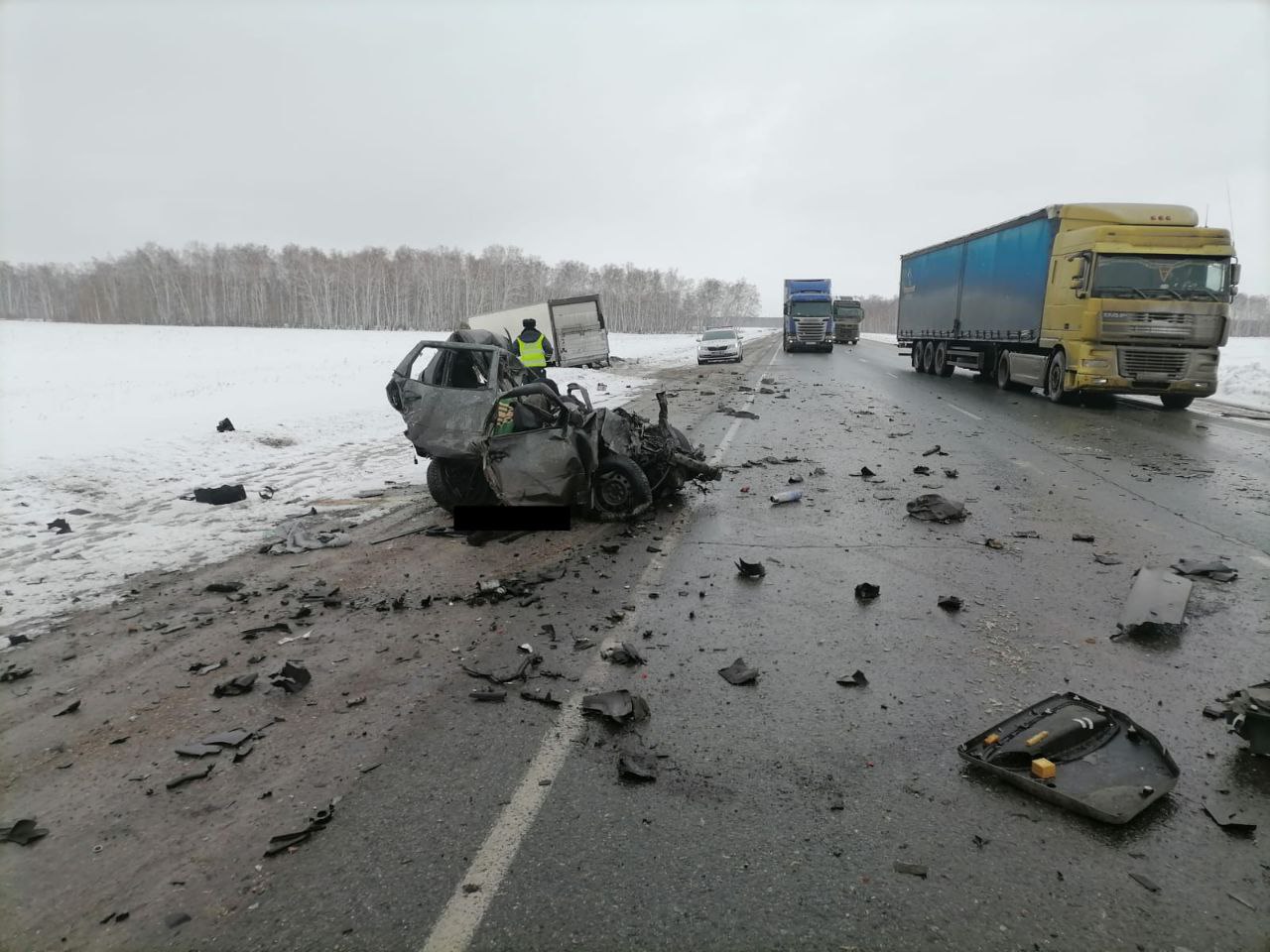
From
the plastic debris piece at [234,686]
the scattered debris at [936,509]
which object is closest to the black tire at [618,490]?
the scattered debris at [936,509]

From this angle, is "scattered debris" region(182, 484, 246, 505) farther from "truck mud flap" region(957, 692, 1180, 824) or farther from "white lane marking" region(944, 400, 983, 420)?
"white lane marking" region(944, 400, 983, 420)

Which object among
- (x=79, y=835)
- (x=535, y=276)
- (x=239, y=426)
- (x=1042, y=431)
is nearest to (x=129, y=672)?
(x=79, y=835)

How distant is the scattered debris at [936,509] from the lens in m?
6.35

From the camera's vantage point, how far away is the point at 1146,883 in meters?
2.17

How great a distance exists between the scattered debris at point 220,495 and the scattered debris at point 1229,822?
8485 mm

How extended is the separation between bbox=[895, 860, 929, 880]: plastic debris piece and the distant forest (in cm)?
8772

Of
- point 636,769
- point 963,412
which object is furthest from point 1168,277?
point 636,769

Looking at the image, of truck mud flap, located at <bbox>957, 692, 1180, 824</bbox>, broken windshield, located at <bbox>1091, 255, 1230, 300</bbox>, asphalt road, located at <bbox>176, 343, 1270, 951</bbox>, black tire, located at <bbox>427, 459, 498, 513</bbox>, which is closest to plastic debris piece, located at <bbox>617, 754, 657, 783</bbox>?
asphalt road, located at <bbox>176, 343, 1270, 951</bbox>

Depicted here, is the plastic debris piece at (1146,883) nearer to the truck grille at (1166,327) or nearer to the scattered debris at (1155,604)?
the scattered debris at (1155,604)

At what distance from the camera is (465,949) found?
196cm

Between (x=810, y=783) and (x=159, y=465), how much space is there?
9.59m

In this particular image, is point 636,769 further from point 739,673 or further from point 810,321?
point 810,321

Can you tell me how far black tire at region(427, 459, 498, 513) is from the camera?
6.58m

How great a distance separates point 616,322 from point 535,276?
1612 cm
